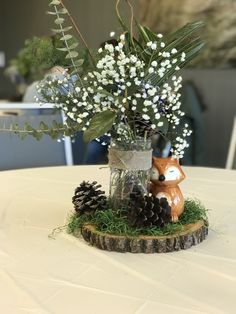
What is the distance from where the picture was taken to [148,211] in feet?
2.89

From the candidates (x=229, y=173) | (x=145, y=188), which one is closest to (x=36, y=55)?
(x=145, y=188)

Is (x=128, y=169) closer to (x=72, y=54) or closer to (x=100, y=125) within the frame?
(x=100, y=125)

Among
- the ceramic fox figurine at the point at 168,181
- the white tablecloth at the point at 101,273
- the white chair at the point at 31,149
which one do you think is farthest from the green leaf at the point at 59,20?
the white chair at the point at 31,149

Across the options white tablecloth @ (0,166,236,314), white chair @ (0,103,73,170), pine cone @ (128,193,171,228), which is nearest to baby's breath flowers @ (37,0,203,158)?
pine cone @ (128,193,171,228)

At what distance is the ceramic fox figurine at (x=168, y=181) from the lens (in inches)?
37.6

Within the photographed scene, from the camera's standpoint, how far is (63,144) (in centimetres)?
200

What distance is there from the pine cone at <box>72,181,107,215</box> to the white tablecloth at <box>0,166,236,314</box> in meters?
0.07

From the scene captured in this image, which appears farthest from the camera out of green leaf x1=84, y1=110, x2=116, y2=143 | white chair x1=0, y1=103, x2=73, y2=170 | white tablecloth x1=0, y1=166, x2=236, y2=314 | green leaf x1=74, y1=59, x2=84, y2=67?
white chair x1=0, y1=103, x2=73, y2=170

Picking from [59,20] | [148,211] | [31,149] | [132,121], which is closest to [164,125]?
[132,121]

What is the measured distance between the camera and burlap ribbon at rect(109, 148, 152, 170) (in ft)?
3.00

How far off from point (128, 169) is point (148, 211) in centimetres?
10

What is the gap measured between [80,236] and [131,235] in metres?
0.14

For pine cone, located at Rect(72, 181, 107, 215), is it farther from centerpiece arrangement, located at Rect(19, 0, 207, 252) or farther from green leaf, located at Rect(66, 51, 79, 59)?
green leaf, located at Rect(66, 51, 79, 59)

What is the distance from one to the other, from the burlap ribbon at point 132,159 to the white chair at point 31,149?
0.88 metres
